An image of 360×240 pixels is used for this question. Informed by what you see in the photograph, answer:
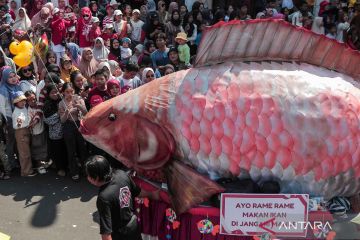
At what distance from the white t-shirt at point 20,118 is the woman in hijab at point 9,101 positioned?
0.14 m

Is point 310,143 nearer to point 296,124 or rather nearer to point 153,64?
point 296,124

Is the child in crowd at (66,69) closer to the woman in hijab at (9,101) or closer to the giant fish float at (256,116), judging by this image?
the woman in hijab at (9,101)

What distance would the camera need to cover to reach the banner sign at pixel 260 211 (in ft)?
12.4

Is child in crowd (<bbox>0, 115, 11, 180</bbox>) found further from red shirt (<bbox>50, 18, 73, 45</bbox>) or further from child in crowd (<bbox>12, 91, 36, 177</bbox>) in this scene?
red shirt (<bbox>50, 18, 73, 45</bbox>)

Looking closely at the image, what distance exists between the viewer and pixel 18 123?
577 cm

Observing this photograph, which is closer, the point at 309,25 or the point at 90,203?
the point at 90,203

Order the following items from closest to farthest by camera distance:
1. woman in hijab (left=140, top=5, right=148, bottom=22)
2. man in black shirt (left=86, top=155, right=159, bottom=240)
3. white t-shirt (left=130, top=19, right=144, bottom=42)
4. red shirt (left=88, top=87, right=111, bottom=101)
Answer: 1. man in black shirt (left=86, top=155, right=159, bottom=240)
2. red shirt (left=88, top=87, right=111, bottom=101)
3. white t-shirt (left=130, top=19, right=144, bottom=42)
4. woman in hijab (left=140, top=5, right=148, bottom=22)

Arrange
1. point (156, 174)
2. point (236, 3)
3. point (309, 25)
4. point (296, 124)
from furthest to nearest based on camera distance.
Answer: point (236, 3) < point (309, 25) < point (156, 174) < point (296, 124)

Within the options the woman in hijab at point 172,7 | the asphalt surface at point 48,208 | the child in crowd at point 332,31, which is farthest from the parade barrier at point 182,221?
the child in crowd at point 332,31

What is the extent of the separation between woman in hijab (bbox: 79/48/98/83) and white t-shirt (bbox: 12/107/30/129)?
5.17 feet

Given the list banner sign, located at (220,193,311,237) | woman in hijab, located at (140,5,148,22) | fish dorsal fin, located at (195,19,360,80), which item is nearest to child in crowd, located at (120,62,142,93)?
fish dorsal fin, located at (195,19,360,80)

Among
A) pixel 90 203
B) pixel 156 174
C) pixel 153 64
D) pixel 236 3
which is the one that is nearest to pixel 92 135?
pixel 156 174

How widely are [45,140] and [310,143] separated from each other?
138 inches

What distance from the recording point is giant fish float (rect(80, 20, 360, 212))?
12.0ft
